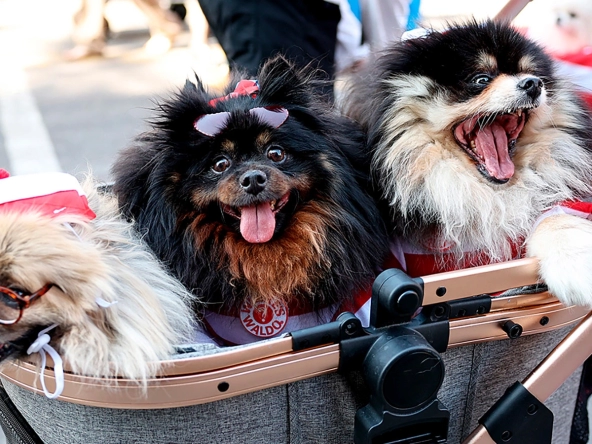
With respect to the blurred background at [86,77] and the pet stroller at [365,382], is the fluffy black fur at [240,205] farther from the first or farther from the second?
the blurred background at [86,77]

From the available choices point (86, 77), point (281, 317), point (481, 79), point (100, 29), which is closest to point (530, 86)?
point (481, 79)

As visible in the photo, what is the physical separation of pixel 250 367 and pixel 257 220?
1.29ft

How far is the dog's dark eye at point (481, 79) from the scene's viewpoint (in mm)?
1569

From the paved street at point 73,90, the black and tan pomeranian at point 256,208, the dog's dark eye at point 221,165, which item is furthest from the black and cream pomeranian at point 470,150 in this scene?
the paved street at point 73,90

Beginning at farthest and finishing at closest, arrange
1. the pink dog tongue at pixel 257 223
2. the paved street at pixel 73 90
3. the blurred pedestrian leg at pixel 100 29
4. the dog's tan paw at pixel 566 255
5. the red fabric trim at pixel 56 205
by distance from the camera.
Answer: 1. the blurred pedestrian leg at pixel 100 29
2. the paved street at pixel 73 90
3. the pink dog tongue at pixel 257 223
4. the dog's tan paw at pixel 566 255
5. the red fabric trim at pixel 56 205

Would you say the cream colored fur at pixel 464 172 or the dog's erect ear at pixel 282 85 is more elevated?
the dog's erect ear at pixel 282 85

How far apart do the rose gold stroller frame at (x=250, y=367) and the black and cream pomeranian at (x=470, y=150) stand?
0.99ft

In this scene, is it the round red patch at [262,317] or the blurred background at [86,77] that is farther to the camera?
the blurred background at [86,77]

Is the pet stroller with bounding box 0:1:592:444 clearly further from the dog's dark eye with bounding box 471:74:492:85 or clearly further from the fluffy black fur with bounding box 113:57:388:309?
the dog's dark eye with bounding box 471:74:492:85

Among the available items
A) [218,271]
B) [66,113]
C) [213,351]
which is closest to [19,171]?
[66,113]

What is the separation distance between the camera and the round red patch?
4.90 feet

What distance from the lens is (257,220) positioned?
4.68ft

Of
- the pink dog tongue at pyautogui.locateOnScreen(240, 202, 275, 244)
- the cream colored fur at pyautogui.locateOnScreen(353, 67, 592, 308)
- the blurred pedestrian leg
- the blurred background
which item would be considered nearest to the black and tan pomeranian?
the pink dog tongue at pyautogui.locateOnScreen(240, 202, 275, 244)

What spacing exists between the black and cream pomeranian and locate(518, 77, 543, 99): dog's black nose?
0.04 metres
